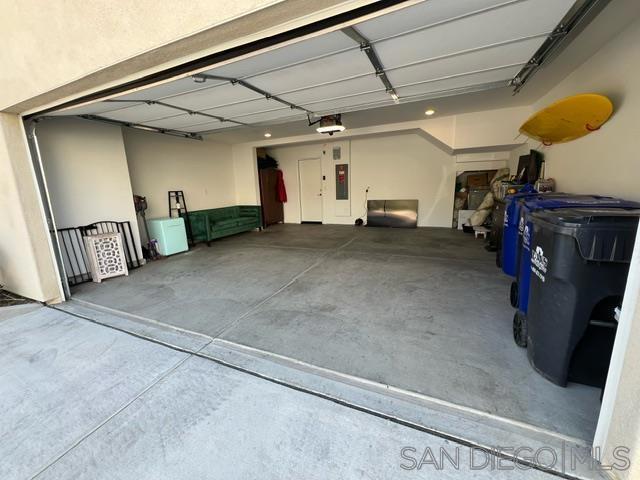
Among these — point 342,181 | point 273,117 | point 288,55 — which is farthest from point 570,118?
point 342,181

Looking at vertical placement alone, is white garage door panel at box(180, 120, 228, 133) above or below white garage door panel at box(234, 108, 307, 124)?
above

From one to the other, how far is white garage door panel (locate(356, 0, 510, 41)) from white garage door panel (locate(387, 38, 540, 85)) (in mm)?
695

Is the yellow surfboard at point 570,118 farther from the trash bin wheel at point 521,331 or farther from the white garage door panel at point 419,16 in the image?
the trash bin wheel at point 521,331

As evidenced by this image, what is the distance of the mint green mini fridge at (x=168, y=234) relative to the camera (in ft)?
16.6

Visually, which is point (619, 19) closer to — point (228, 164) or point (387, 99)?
point (387, 99)

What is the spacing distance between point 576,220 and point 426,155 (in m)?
5.99

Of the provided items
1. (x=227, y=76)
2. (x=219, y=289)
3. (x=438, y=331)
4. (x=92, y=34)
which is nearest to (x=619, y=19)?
(x=438, y=331)

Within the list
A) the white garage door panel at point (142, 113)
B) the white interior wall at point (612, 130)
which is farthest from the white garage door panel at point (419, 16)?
the white garage door panel at point (142, 113)

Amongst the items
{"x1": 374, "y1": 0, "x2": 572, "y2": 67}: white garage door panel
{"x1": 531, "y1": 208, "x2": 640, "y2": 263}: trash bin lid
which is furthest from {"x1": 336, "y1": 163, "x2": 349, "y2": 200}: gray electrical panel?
{"x1": 531, "y1": 208, "x2": 640, "y2": 263}: trash bin lid

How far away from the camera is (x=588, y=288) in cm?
141

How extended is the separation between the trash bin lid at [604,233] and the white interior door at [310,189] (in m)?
7.15

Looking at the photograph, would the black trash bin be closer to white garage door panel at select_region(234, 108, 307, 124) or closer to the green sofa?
white garage door panel at select_region(234, 108, 307, 124)

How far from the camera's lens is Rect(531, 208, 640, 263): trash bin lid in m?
1.33

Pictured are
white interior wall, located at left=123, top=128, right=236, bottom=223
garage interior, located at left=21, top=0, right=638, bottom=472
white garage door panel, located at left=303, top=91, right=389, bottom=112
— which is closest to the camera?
garage interior, located at left=21, top=0, right=638, bottom=472
